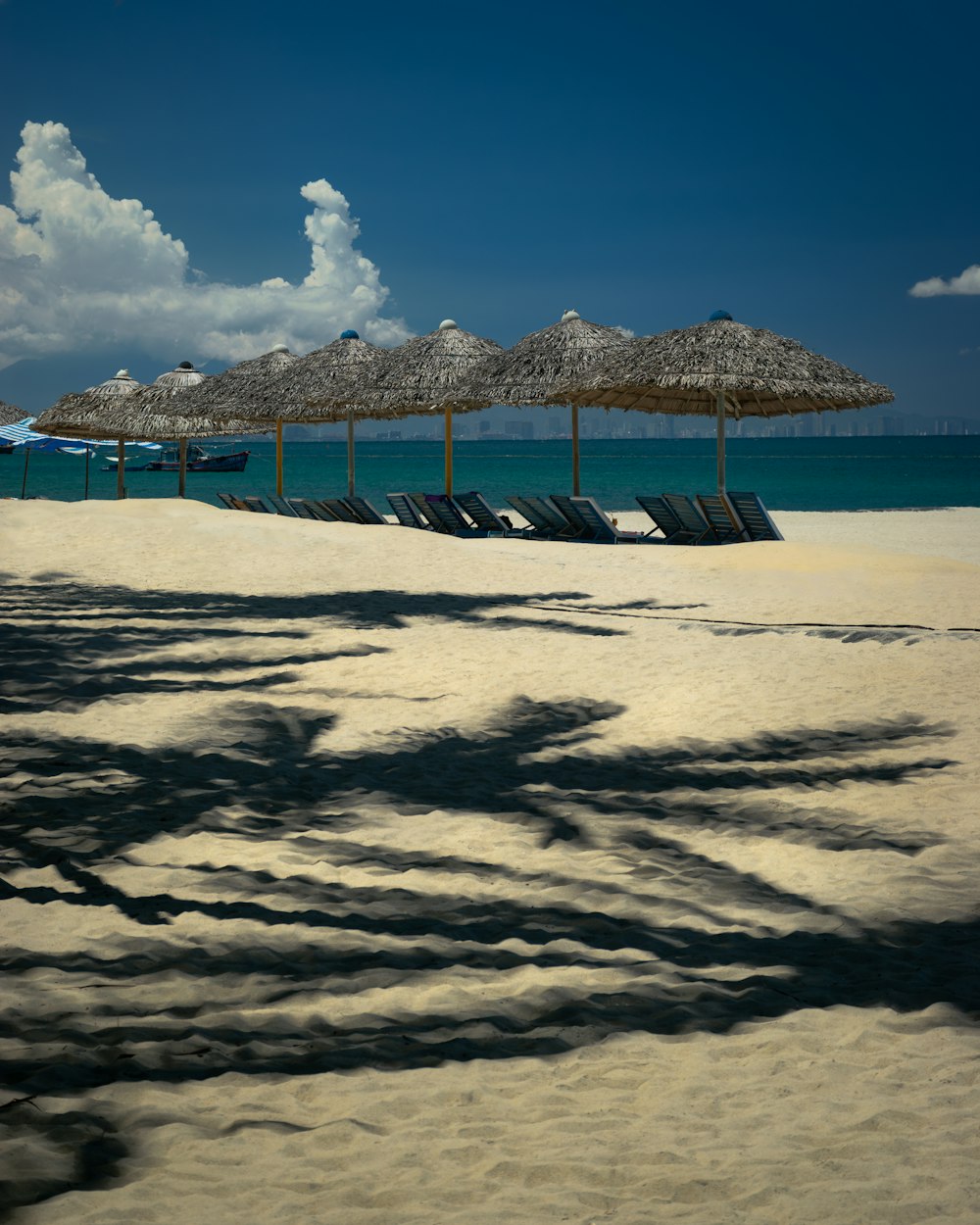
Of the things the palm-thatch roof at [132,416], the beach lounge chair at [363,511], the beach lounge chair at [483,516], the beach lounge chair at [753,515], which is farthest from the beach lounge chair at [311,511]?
the beach lounge chair at [753,515]

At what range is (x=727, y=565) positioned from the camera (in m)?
11.6

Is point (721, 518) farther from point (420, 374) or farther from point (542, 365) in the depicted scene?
point (420, 374)

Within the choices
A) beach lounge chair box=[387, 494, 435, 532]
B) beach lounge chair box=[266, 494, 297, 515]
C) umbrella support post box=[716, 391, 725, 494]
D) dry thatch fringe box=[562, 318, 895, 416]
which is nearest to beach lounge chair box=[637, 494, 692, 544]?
umbrella support post box=[716, 391, 725, 494]

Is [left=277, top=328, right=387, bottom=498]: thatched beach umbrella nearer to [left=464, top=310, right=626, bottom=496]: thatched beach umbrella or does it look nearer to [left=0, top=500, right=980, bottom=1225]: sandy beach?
[left=464, top=310, right=626, bottom=496]: thatched beach umbrella

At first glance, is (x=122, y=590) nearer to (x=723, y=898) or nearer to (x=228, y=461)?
(x=723, y=898)

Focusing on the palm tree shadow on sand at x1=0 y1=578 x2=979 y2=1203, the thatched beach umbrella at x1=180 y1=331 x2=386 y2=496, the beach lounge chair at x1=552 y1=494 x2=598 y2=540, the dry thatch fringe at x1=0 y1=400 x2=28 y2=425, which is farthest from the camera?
the dry thatch fringe at x1=0 y1=400 x2=28 y2=425

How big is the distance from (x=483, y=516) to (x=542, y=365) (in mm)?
2301

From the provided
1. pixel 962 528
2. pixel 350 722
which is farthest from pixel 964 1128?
pixel 962 528

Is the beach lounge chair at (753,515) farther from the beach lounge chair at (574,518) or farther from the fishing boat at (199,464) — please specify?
the fishing boat at (199,464)

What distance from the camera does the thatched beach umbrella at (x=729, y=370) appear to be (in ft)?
44.9

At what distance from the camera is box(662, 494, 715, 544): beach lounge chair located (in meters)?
13.8

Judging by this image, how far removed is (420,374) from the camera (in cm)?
1648

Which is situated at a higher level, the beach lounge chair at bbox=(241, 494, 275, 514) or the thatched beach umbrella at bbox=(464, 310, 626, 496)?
the thatched beach umbrella at bbox=(464, 310, 626, 496)

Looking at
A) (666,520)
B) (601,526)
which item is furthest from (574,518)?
(666,520)
